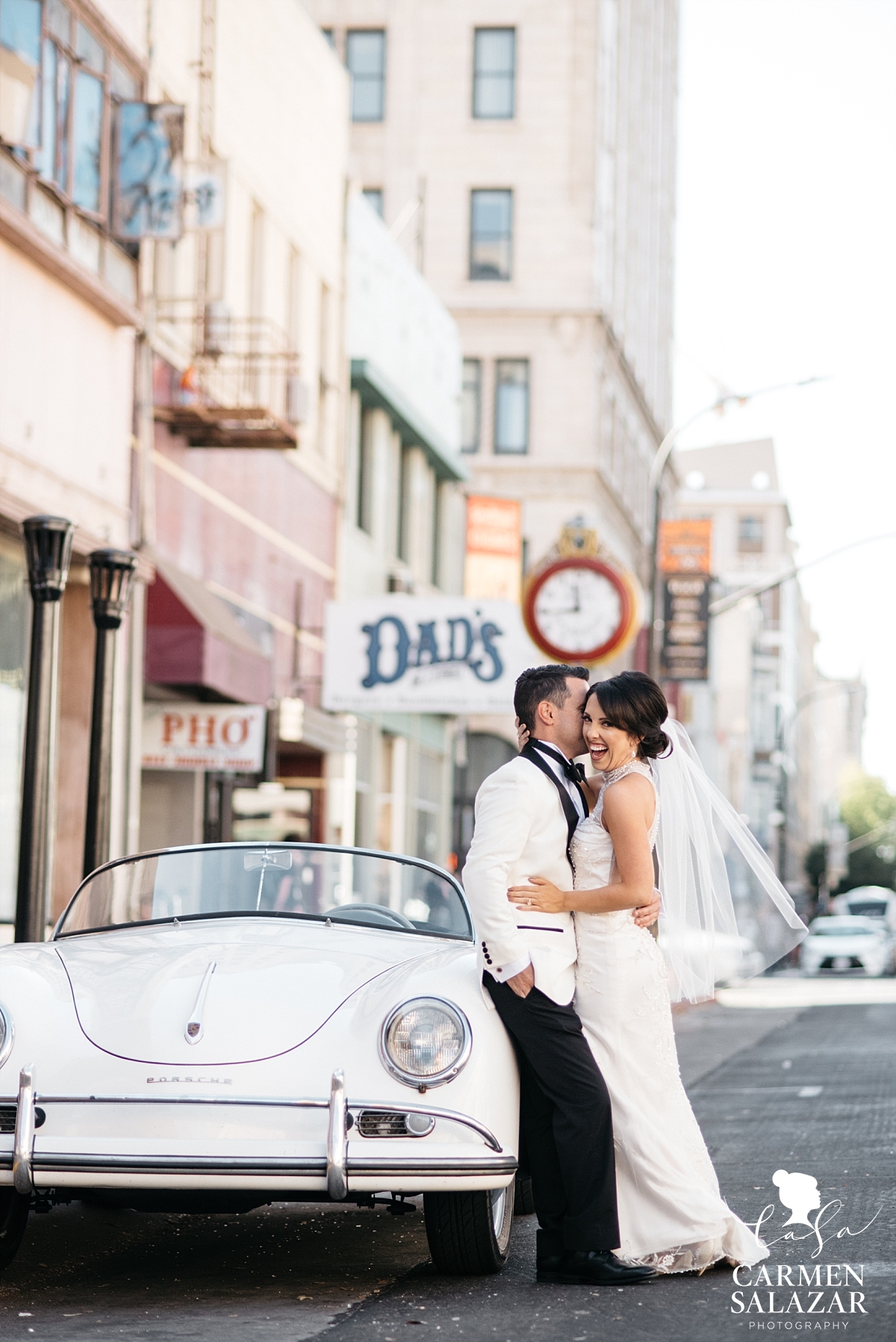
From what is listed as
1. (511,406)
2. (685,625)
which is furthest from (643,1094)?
(511,406)

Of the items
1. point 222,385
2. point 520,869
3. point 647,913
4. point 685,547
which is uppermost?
point 685,547

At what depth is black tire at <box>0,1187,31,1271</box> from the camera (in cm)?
610

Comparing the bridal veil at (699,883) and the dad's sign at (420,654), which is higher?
the dad's sign at (420,654)

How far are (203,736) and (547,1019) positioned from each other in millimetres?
13519

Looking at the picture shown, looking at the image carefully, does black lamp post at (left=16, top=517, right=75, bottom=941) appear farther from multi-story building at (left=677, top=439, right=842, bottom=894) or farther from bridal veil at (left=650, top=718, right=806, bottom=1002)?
multi-story building at (left=677, top=439, right=842, bottom=894)

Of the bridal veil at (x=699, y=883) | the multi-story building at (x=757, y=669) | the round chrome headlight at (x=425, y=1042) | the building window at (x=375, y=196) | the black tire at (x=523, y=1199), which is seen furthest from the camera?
the multi-story building at (x=757, y=669)

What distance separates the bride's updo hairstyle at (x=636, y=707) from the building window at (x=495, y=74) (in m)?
42.1

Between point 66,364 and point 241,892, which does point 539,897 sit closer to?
point 241,892

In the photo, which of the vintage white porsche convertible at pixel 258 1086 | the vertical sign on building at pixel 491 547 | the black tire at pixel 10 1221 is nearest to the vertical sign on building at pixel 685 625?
the vertical sign on building at pixel 491 547

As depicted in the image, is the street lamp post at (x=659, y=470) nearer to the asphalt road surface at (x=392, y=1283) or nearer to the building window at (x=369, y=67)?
the asphalt road surface at (x=392, y=1283)

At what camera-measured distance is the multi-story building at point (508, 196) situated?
45.6 m

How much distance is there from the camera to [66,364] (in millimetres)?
16719

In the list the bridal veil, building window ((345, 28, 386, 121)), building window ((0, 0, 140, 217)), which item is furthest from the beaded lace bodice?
building window ((345, 28, 386, 121))

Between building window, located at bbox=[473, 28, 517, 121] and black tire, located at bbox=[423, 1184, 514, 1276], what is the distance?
141 feet
